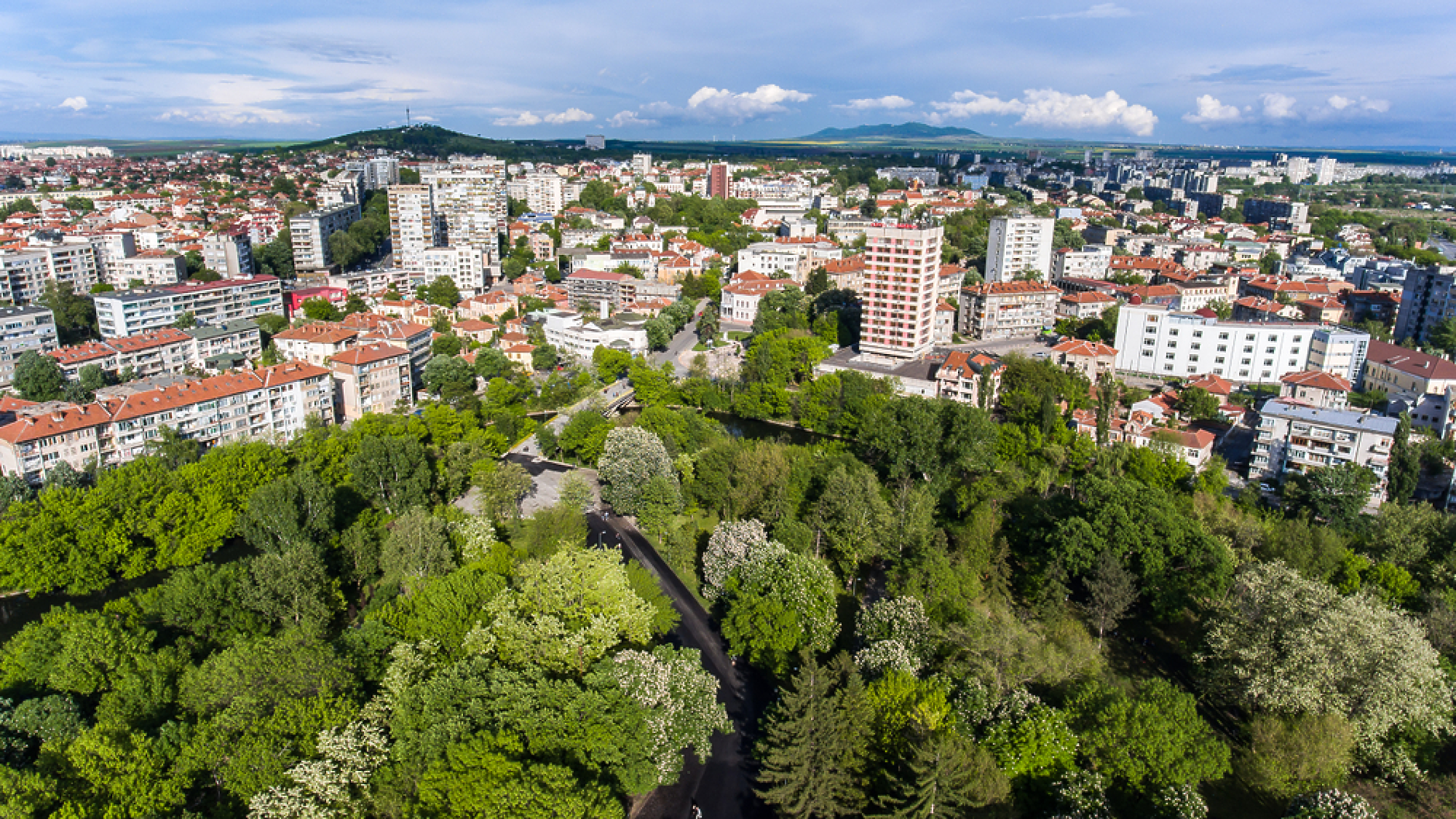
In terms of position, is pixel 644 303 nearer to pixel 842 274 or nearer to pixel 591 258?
pixel 591 258

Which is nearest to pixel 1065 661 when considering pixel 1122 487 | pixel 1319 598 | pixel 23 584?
pixel 1319 598

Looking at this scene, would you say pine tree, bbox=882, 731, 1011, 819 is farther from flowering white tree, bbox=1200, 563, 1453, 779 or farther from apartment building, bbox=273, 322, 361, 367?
apartment building, bbox=273, 322, 361, 367

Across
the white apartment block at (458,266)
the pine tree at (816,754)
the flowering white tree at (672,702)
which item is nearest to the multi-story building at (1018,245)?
the white apartment block at (458,266)

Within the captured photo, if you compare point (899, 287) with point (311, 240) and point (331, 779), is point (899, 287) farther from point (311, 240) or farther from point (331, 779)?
point (311, 240)

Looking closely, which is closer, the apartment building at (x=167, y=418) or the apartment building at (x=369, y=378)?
the apartment building at (x=167, y=418)

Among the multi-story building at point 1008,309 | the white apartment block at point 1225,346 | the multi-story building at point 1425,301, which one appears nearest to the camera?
the white apartment block at point 1225,346

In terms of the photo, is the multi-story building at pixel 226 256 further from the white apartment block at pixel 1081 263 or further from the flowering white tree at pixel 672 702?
the white apartment block at pixel 1081 263
